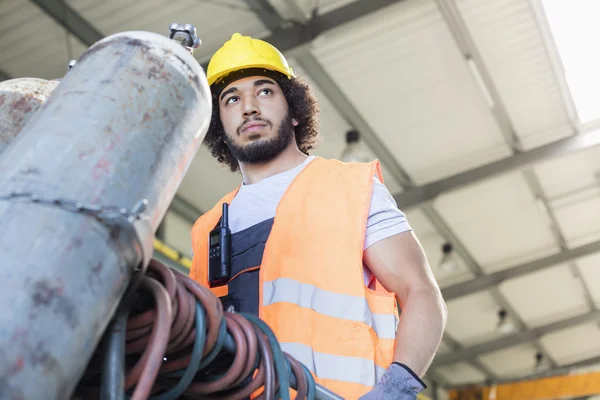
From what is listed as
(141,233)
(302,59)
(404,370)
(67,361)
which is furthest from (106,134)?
(302,59)

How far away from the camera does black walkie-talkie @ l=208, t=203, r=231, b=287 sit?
2096 millimetres

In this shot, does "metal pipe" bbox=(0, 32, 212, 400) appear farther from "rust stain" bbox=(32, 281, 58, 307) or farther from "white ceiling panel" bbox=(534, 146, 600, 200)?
"white ceiling panel" bbox=(534, 146, 600, 200)

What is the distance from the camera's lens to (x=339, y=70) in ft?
26.7

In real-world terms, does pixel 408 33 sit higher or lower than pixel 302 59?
higher

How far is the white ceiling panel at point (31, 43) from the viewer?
7083mm

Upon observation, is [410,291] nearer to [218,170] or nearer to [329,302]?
[329,302]

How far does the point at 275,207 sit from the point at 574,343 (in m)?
15.5

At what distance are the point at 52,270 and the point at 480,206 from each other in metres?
10.4

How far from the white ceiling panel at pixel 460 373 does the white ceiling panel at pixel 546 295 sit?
209 cm

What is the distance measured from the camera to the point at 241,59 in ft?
8.75

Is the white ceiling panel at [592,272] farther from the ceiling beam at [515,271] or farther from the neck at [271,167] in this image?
the neck at [271,167]

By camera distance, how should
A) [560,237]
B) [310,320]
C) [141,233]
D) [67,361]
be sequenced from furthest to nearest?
[560,237], [310,320], [141,233], [67,361]

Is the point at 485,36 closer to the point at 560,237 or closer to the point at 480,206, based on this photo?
Answer: the point at 480,206

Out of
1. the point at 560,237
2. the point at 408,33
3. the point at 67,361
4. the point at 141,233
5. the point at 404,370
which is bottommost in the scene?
the point at 67,361
